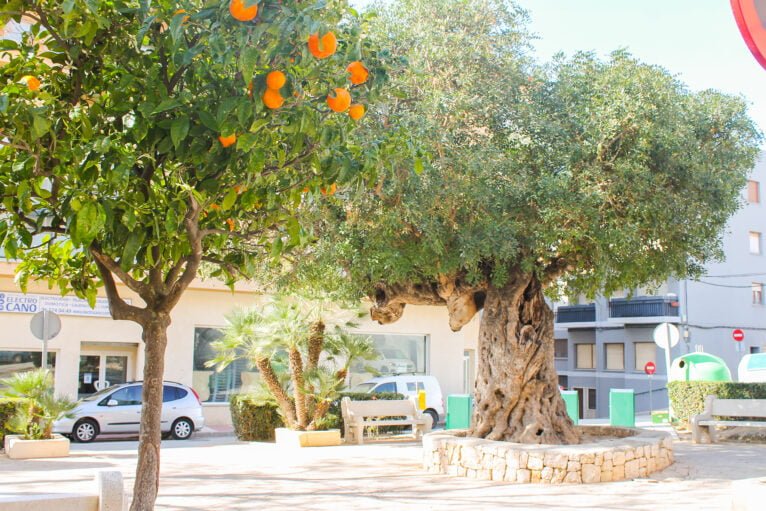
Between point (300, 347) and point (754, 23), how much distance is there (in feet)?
47.8

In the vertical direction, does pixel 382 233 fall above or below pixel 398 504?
above

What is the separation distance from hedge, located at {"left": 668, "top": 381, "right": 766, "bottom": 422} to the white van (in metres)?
6.47

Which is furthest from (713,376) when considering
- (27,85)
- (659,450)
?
(27,85)

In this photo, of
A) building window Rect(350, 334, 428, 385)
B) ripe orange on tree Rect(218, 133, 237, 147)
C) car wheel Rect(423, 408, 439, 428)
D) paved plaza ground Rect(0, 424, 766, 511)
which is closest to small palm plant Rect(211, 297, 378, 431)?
paved plaza ground Rect(0, 424, 766, 511)

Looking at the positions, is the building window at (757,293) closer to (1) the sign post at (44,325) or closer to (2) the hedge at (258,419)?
(2) the hedge at (258,419)

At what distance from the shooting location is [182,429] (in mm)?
19797

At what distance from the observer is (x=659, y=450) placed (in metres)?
11.7

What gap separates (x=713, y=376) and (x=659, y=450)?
11890mm

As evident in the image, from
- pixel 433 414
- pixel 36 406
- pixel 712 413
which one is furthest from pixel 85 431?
pixel 712 413

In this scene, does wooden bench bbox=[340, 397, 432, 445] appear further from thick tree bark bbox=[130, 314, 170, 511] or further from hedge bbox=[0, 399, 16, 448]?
thick tree bark bbox=[130, 314, 170, 511]

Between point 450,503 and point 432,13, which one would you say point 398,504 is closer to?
point 450,503

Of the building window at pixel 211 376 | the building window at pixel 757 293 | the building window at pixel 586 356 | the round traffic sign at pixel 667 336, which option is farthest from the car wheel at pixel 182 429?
the building window at pixel 757 293

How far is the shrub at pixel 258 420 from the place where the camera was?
58.7 ft

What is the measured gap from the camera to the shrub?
705 inches
